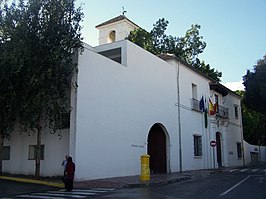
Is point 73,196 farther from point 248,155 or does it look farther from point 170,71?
point 248,155

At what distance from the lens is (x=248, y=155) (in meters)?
43.2

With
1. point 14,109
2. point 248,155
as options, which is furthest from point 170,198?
point 248,155

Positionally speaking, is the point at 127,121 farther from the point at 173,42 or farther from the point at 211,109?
the point at 173,42

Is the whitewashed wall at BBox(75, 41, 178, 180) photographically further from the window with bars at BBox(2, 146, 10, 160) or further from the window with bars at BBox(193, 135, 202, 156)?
the window with bars at BBox(2, 146, 10, 160)

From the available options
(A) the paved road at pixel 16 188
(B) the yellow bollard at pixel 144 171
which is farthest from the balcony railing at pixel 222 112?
(A) the paved road at pixel 16 188

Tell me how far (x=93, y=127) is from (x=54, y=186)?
369 centimetres

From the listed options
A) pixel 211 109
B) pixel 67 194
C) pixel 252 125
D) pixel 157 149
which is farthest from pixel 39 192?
pixel 252 125

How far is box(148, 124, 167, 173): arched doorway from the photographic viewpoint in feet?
76.3

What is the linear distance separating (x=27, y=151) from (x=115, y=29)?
80.6ft

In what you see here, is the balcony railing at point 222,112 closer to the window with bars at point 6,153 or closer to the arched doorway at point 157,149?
the arched doorway at point 157,149

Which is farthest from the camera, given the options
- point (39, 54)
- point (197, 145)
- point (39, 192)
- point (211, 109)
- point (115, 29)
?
point (115, 29)

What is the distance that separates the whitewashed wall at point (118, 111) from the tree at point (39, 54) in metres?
1.15

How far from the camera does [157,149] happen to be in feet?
77.8

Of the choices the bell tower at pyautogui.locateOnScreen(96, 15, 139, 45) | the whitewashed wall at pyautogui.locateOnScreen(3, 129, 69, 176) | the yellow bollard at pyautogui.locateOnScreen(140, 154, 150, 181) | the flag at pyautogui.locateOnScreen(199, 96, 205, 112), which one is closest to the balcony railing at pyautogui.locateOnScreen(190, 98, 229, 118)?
the flag at pyautogui.locateOnScreen(199, 96, 205, 112)
